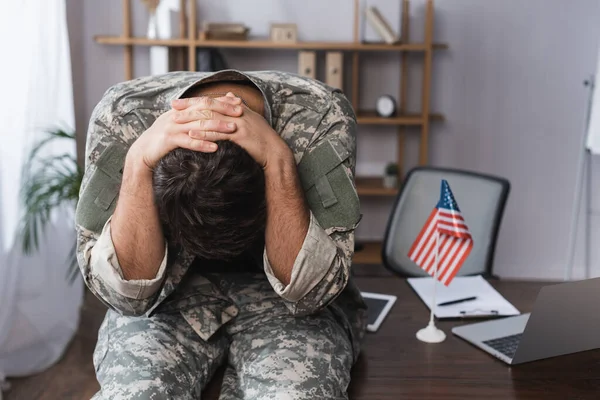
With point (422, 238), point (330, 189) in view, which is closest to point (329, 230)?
point (330, 189)

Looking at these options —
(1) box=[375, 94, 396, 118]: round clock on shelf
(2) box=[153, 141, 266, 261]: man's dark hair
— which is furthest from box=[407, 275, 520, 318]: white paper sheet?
(1) box=[375, 94, 396, 118]: round clock on shelf

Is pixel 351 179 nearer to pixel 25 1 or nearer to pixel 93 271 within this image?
pixel 93 271

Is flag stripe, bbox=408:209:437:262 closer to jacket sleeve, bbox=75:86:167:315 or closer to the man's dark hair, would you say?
the man's dark hair

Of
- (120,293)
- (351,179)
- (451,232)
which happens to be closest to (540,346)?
(451,232)

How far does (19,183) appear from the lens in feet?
8.67

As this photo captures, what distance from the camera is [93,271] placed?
51.3 inches

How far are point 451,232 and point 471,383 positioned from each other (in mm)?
399

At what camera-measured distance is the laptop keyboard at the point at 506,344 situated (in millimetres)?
1426

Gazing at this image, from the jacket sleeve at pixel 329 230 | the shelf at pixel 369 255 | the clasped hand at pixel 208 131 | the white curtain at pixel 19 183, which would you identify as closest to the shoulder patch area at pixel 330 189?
the jacket sleeve at pixel 329 230

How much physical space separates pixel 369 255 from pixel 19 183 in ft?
5.83

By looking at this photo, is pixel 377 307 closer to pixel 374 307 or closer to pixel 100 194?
pixel 374 307

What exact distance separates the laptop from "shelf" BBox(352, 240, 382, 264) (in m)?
1.89

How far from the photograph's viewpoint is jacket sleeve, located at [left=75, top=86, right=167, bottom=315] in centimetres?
128

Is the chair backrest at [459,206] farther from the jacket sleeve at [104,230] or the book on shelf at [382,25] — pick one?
the jacket sleeve at [104,230]
